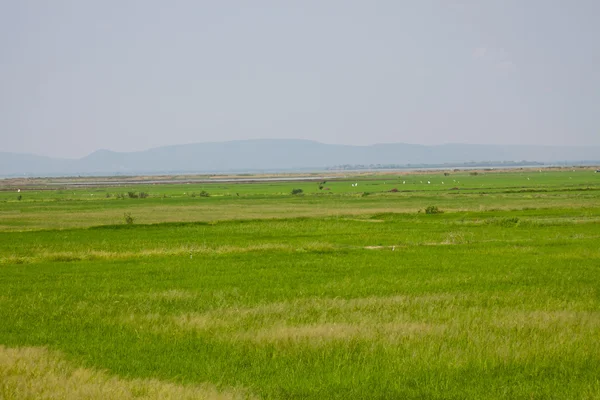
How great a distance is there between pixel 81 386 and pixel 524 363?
7.60 metres

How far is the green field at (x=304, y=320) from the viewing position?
11.2 m

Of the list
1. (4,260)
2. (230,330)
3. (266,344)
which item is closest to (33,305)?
Answer: (230,330)

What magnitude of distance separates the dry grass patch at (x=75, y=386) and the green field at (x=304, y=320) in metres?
0.04

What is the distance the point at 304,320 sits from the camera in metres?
15.7

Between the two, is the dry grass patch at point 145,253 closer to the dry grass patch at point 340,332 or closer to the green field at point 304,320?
the green field at point 304,320

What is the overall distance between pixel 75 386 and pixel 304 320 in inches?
244

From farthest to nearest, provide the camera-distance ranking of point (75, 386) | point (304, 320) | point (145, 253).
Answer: point (145, 253)
point (304, 320)
point (75, 386)

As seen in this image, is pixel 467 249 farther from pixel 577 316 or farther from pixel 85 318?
pixel 85 318

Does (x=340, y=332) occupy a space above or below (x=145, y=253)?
above

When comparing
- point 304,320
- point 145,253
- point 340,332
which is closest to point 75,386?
point 340,332

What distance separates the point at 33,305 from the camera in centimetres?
1762

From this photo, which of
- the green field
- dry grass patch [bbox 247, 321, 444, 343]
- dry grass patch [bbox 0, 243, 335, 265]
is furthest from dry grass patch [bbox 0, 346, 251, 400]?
dry grass patch [bbox 0, 243, 335, 265]

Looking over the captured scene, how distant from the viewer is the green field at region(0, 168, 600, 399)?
1119 cm

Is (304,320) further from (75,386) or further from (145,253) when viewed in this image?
Result: (145,253)
